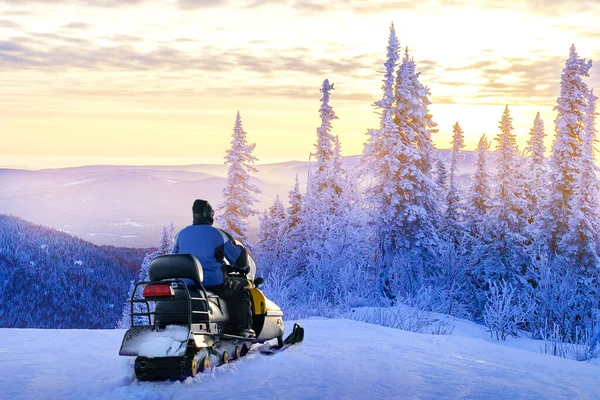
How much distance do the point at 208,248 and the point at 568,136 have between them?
31.4 metres

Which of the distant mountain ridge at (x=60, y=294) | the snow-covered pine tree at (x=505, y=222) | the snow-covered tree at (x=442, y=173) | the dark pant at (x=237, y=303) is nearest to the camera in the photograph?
the dark pant at (x=237, y=303)

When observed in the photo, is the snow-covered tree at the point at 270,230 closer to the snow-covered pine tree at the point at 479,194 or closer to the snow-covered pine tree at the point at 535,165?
the snow-covered pine tree at the point at 479,194

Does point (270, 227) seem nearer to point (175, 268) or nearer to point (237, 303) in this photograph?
point (237, 303)

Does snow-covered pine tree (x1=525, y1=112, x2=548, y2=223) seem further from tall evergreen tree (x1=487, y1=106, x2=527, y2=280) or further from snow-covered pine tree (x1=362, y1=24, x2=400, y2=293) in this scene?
snow-covered pine tree (x1=362, y1=24, x2=400, y2=293)

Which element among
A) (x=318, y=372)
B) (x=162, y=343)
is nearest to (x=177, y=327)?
(x=162, y=343)

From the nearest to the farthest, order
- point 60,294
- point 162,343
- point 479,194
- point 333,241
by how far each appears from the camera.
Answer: point 162,343 → point 333,241 → point 479,194 → point 60,294

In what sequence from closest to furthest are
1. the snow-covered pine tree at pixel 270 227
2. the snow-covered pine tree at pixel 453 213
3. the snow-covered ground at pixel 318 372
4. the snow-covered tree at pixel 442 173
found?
1. the snow-covered ground at pixel 318 372
2. the snow-covered pine tree at pixel 453 213
3. the snow-covered tree at pixel 442 173
4. the snow-covered pine tree at pixel 270 227

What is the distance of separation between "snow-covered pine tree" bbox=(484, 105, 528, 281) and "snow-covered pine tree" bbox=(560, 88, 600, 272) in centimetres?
481

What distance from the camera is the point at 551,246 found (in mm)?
37844

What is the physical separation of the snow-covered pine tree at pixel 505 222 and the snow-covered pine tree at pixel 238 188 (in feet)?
48.6

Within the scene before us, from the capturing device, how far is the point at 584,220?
3575 cm

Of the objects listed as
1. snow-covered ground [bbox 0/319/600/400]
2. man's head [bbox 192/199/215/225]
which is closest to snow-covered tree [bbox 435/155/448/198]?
snow-covered ground [bbox 0/319/600/400]

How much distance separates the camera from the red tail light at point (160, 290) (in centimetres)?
751

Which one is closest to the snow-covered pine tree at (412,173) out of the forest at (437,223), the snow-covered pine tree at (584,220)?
the forest at (437,223)
